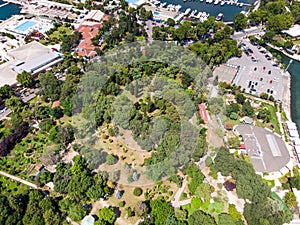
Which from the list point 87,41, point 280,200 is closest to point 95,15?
point 87,41

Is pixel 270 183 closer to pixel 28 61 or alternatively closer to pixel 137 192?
pixel 137 192

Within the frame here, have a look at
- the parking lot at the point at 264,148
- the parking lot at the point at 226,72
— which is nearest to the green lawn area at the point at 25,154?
the parking lot at the point at 264,148

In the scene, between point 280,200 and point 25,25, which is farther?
point 25,25

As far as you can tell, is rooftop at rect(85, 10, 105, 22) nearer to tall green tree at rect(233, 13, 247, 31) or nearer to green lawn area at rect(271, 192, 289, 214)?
tall green tree at rect(233, 13, 247, 31)

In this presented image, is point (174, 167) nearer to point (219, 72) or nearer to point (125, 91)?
point (125, 91)

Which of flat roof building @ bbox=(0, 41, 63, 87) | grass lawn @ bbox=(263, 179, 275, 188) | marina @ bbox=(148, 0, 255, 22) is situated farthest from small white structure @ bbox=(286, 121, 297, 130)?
flat roof building @ bbox=(0, 41, 63, 87)

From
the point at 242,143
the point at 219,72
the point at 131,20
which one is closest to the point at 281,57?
the point at 219,72
